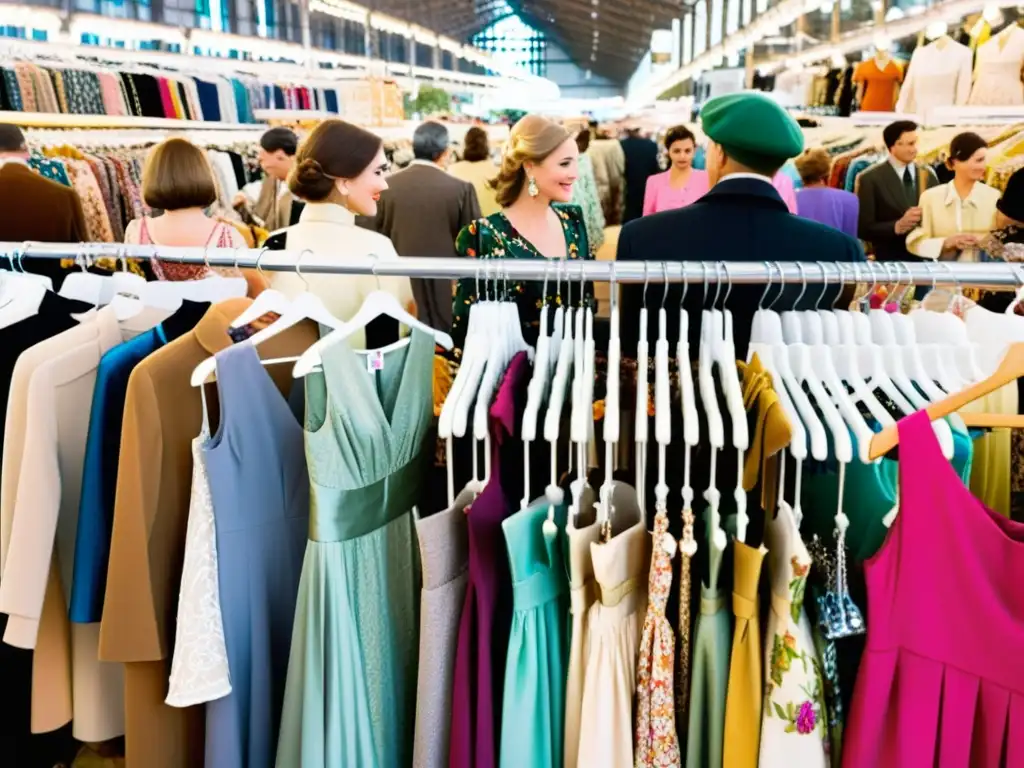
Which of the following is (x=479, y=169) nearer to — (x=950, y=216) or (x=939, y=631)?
(x=950, y=216)

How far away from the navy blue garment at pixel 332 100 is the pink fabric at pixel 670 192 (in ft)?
21.6

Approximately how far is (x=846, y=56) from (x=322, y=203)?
43.1ft

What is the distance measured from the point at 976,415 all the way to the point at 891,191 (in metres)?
4.01

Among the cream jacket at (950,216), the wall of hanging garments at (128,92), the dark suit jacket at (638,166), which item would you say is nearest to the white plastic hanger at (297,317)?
the cream jacket at (950,216)

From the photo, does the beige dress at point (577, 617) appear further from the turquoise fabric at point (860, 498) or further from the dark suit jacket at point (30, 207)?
the dark suit jacket at point (30, 207)

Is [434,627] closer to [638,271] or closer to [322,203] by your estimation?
[638,271]

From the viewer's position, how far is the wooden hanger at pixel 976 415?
46.5 inches

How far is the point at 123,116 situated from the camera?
6.51 meters

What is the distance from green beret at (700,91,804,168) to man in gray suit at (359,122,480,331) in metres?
2.46

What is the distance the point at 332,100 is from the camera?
37.6 ft

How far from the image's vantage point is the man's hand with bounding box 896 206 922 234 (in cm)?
455

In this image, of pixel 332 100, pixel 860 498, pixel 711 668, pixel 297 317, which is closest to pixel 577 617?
pixel 711 668

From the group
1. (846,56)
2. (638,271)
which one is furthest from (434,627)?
(846,56)

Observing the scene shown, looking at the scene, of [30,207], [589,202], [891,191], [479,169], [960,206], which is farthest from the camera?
[589,202]
